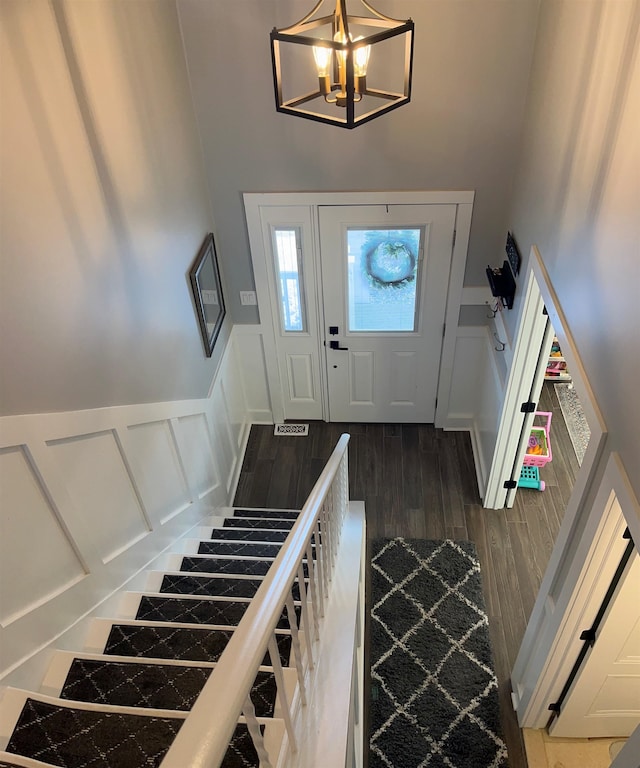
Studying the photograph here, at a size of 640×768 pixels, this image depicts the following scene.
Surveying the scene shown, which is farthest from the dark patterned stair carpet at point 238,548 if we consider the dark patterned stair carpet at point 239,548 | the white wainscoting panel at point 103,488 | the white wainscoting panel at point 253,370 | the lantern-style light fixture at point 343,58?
the lantern-style light fixture at point 343,58

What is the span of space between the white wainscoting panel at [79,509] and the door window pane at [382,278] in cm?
157

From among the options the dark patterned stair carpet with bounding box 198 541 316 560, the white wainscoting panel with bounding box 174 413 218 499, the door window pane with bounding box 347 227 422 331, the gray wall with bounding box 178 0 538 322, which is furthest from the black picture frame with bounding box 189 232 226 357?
the dark patterned stair carpet with bounding box 198 541 316 560

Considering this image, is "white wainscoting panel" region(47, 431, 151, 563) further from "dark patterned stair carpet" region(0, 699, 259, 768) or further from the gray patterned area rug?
the gray patterned area rug

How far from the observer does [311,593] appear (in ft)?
6.49

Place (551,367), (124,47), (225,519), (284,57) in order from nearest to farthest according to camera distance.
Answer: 1. (124,47)
2. (284,57)
3. (225,519)
4. (551,367)

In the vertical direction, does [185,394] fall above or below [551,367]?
above

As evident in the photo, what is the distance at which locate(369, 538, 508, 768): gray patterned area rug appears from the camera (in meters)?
3.00

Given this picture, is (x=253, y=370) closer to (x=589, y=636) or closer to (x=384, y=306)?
(x=384, y=306)

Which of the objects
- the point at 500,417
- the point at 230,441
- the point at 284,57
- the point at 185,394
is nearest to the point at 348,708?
the point at 185,394

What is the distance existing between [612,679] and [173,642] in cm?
203

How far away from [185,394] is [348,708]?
2120 millimetres

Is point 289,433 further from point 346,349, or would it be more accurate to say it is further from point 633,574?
point 633,574

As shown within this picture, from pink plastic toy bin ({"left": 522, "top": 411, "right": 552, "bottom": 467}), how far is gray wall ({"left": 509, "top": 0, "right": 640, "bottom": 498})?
6.01 feet

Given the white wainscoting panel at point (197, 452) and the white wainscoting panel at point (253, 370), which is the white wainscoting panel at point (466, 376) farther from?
the white wainscoting panel at point (197, 452)
